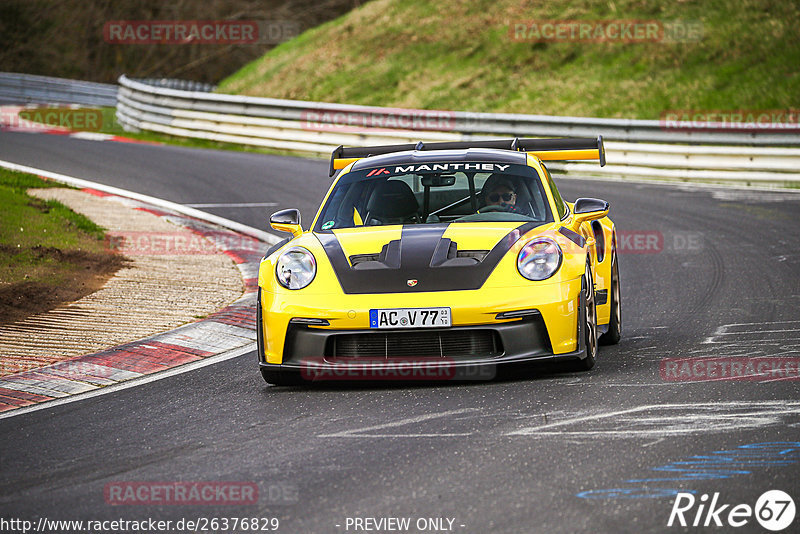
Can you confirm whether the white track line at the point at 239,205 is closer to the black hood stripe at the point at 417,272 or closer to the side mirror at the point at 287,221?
the side mirror at the point at 287,221

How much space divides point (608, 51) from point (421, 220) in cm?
2116

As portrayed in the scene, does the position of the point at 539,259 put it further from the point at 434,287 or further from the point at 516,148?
the point at 516,148

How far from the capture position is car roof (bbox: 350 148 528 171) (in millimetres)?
7832

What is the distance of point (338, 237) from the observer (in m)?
7.06

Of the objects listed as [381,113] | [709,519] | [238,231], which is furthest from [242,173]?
[709,519]

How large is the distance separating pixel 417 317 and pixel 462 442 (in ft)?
3.97

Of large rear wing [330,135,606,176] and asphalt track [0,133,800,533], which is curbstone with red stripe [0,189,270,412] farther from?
large rear wing [330,135,606,176]

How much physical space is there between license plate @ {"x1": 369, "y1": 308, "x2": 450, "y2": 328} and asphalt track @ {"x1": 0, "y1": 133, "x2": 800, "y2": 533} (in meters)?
0.38

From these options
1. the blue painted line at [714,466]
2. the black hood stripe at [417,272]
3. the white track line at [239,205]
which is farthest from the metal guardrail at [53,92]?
the blue painted line at [714,466]

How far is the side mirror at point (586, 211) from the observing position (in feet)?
24.1

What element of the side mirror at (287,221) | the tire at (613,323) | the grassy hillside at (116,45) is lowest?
the tire at (613,323)

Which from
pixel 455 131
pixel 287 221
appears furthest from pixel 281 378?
pixel 455 131

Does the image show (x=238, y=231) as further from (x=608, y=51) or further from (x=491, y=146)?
(x=608, y=51)

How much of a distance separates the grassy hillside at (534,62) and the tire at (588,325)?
16.4 m
